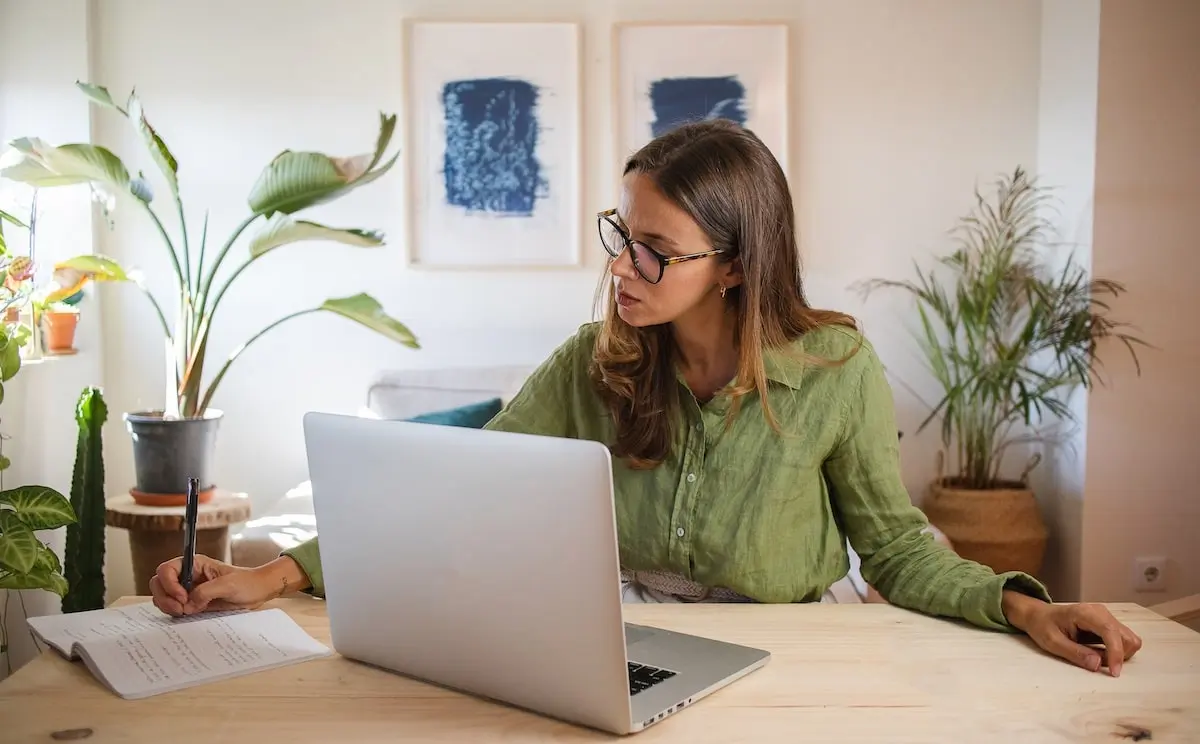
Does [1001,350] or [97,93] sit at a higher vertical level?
[97,93]

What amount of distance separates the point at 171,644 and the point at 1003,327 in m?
2.97

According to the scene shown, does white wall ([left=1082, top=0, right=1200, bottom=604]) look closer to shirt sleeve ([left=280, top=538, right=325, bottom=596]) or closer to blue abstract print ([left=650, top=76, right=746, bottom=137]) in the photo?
blue abstract print ([left=650, top=76, right=746, bottom=137])

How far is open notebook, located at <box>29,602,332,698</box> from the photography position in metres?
1.19

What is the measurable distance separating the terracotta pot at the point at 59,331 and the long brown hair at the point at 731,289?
7.01 feet

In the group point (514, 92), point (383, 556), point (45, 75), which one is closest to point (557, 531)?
point (383, 556)

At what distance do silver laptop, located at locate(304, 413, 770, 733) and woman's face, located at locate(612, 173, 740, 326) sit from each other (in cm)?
→ 55

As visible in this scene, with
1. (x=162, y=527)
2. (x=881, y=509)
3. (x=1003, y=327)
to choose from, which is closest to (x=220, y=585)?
(x=881, y=509)

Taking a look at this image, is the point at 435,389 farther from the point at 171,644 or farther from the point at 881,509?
the point at 171,644

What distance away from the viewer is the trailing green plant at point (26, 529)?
1868 mm

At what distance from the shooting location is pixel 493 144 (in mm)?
3623

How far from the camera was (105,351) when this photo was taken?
11.9 feet

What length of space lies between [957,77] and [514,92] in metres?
1.39

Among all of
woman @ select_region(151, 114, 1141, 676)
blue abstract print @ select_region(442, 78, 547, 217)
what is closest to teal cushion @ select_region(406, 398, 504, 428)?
blue abstract print @ select_region(442, 78, 547, 217)

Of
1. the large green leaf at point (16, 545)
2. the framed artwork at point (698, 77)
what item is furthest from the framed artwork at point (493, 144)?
the large green leaf at point (16, 545)
